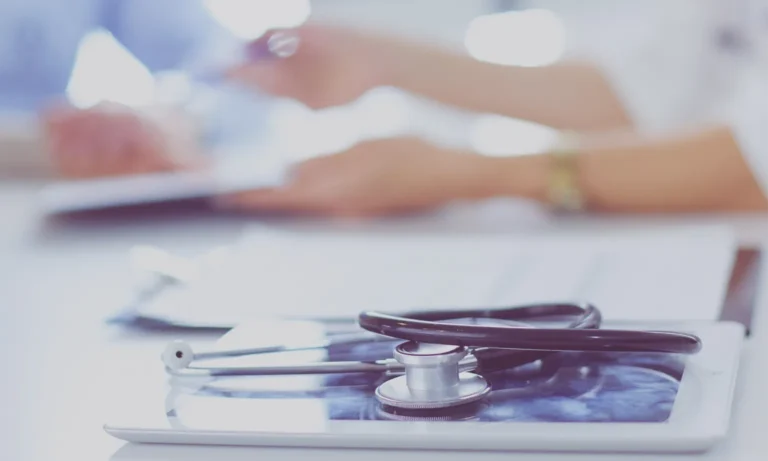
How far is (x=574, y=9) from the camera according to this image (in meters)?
1.64

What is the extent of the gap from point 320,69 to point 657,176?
41 cm

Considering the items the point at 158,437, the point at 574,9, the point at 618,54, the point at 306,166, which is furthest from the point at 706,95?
the point at 158,437

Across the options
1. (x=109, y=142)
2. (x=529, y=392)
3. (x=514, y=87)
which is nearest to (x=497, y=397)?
(x=529, y=392)

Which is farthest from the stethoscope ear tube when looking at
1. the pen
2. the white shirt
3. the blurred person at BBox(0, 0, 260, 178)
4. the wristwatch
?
the blurred person at BBox(0, 0, 260, 178)

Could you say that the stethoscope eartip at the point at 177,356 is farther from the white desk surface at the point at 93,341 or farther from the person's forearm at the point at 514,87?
the person's forearm at the point at 514,87

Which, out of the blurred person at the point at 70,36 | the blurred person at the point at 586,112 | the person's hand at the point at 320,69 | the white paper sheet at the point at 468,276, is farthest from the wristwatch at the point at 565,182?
the blurred person at the point at 70,36

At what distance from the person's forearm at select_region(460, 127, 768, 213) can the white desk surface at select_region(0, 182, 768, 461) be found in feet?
0.11

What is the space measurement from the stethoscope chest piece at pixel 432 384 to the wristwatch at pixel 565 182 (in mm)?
582

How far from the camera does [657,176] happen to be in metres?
0.95

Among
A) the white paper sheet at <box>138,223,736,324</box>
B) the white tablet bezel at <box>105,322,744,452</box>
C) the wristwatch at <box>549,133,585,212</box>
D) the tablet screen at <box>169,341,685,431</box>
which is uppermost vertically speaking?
the wristwatch at <box>549,133,585,212</box>

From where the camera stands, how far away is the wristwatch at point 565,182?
0.96 metres

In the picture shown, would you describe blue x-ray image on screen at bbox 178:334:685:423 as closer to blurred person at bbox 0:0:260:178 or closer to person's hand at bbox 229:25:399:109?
person's hand at bbox 229:25:399:109

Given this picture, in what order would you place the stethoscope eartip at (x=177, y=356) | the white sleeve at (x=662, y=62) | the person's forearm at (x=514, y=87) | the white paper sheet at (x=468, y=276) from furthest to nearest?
the white sleeve at (x=662, y=62) → the person's forearm at (x=514, y=87) → the white paper sheet at (x=468, y=276) → the stethoscope eartip at (x=177, y=356)

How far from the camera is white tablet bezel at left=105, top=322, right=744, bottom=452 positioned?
34 cm
